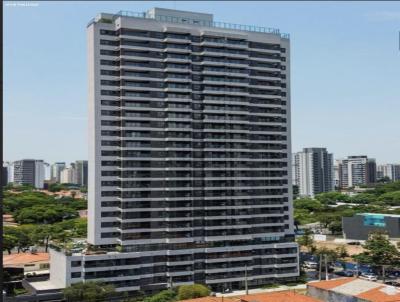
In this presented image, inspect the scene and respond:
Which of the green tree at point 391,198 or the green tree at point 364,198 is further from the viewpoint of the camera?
the green tree at point 364,198

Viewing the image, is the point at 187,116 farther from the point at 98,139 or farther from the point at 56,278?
the point at 56,278

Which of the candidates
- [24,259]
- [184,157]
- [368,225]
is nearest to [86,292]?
[184,157]

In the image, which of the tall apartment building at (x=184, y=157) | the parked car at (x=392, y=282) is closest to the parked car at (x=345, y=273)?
the parked car at (x=392, y=282)

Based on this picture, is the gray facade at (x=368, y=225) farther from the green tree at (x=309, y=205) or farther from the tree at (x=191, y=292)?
the tree at (x=191, y=292)

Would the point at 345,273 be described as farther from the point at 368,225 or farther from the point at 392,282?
the point at 368,225

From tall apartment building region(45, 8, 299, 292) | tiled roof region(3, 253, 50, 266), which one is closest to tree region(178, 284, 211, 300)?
tall apartment building region(45, 8, 299, 292)

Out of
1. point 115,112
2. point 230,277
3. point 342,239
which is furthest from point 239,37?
point 342,239

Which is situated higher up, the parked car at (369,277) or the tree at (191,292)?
the tree at (191,292)
